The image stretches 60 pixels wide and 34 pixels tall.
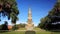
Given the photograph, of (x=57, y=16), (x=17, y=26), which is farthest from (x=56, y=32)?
(x=17, y=26)

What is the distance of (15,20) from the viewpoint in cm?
1162

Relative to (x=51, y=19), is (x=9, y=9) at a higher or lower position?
higher

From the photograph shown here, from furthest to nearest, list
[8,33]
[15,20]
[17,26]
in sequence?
1. [15,20]
2. [17,26]
3. [8,33]

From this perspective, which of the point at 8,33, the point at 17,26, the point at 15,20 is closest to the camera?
the point at 8,33

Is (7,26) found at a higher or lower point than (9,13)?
lower

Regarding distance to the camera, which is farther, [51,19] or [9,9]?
[9,9]

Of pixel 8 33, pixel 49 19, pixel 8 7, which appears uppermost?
pixel 8 7

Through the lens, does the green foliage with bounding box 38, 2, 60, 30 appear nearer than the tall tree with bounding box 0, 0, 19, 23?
Yes

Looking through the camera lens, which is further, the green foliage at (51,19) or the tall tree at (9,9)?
the tall tree at (9,9)

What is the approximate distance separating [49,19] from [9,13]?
2544 mm

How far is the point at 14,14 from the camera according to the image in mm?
11930

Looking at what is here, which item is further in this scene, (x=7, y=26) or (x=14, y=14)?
(x=14, y=14)

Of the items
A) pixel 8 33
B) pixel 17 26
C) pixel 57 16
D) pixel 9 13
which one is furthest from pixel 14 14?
pixel 57 16

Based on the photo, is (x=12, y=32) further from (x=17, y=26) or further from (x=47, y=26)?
(x=47, y=26)
